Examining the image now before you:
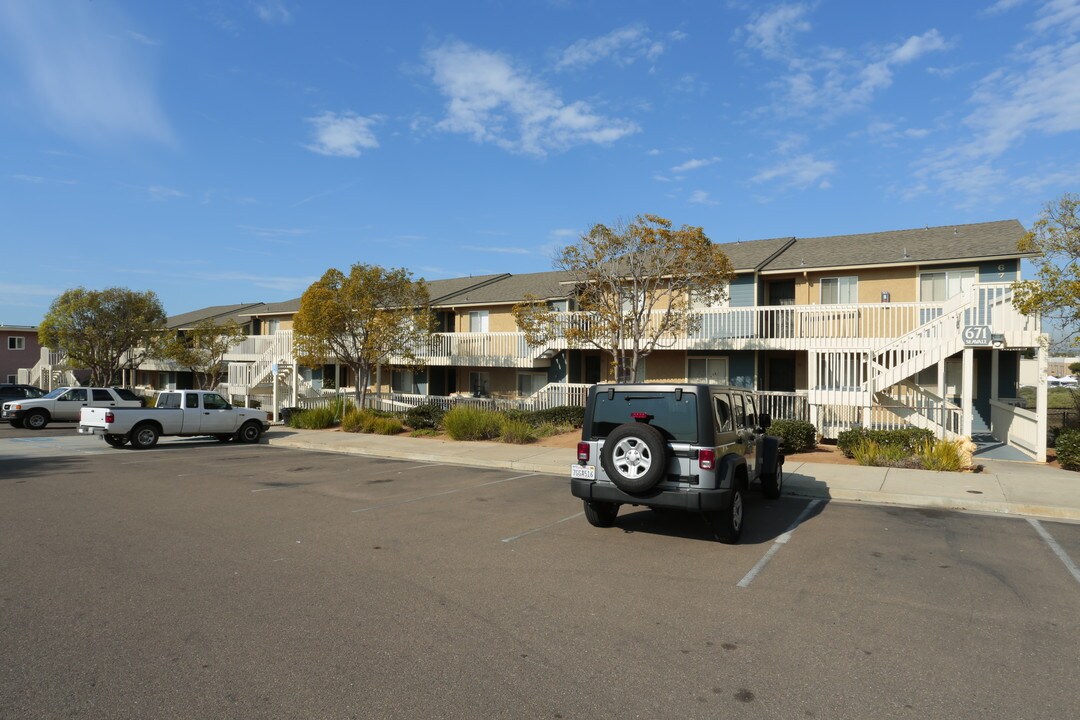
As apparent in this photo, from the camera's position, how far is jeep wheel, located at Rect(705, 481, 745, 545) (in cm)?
793

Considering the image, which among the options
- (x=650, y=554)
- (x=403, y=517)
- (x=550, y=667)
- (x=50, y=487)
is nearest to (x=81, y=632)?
(x=550, y=667)

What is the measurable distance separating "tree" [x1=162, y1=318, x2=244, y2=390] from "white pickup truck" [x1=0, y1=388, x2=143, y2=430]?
545cm

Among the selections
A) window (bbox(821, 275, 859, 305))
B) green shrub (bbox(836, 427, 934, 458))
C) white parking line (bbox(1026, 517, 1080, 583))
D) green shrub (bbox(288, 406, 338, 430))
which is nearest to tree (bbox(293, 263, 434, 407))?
green shrub (bbox(288, 406, 338, 430))

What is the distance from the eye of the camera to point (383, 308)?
25.8 m

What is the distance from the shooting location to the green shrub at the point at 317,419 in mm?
25281

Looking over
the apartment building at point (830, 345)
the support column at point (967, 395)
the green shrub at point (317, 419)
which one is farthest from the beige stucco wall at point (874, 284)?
the green shrub at point (317, 419)

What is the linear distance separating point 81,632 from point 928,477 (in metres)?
13.3

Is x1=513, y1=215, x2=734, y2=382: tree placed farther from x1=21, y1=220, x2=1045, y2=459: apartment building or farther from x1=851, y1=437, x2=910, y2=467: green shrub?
x1=851, y1=437, x2=910, y2=467: green shrub

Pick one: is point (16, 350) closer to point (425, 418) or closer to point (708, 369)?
point (425, 418)

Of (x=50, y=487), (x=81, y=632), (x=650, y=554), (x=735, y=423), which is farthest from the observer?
(x=50, y=487)

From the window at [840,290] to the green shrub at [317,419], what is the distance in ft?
59.6

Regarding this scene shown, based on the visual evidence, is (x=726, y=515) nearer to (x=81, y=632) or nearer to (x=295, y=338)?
(x=81, y=632)

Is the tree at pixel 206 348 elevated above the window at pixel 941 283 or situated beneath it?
situated beneath

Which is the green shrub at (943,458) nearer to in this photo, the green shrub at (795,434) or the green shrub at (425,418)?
the green shrub at (795,434)
